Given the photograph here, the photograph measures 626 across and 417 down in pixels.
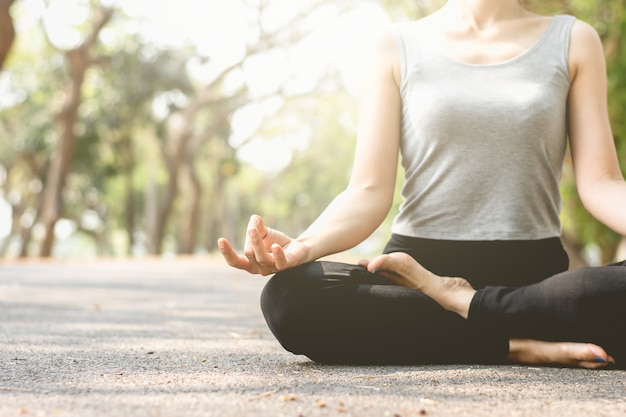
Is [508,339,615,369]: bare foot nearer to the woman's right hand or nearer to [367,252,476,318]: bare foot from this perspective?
[367,252,476,318]: bare foot

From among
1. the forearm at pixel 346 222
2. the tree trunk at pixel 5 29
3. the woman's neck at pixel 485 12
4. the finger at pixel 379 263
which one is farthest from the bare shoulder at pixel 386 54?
the tree trunk at pixel 5 29

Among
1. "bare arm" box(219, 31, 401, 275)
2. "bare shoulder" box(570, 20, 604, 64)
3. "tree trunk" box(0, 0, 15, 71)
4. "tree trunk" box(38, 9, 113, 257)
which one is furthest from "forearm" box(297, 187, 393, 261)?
"tree trunk" box(38, 9, 113, 257)

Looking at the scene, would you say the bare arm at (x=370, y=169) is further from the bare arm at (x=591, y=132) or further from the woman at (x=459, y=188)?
the bare arm at (x=591, y=132)

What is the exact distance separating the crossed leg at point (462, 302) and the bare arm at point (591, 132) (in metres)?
0.49

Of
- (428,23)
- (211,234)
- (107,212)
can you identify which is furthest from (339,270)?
(211,234)

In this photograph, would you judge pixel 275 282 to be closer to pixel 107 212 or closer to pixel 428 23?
pixel 428 23

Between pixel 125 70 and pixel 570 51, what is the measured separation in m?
21.4

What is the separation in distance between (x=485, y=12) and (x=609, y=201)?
2.92 feet

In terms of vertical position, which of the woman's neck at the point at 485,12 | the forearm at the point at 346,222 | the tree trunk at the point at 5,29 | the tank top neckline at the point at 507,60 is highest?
the tree trunk at the point at 5,29

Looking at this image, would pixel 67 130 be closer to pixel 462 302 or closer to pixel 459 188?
pixel 459 188

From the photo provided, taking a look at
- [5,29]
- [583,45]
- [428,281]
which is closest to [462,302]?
[428,281]

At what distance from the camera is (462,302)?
271cm

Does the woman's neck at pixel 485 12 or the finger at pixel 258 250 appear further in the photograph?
the woman's neck at pixel 485 12

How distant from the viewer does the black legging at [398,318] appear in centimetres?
262
